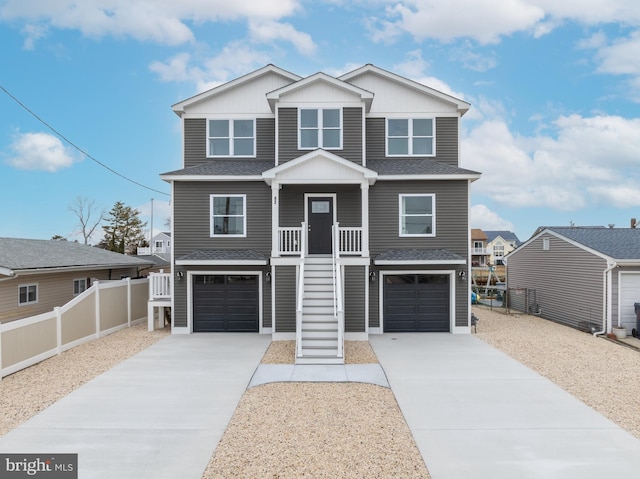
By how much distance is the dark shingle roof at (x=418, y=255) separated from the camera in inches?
500

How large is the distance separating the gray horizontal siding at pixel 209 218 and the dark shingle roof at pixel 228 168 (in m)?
0.39

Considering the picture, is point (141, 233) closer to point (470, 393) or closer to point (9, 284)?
point (9, 284)

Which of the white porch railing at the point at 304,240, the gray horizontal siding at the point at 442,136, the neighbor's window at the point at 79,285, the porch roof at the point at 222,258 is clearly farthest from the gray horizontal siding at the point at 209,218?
the neighbor's window at the point at 79,285

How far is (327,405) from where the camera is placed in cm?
694

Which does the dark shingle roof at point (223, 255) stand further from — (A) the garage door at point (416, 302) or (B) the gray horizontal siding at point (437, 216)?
(A) the garage door at point (416, 302)

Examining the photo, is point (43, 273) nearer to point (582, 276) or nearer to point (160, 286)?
point (160, 286)

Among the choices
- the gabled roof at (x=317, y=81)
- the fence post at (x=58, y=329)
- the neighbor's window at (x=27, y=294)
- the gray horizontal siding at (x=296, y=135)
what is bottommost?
the fence post at (x=58, y=329)

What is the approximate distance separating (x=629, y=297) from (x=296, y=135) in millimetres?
12772

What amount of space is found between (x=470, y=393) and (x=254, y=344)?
21.2 feet

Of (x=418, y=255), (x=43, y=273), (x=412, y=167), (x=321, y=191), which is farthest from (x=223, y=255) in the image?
(x=412, y=167)

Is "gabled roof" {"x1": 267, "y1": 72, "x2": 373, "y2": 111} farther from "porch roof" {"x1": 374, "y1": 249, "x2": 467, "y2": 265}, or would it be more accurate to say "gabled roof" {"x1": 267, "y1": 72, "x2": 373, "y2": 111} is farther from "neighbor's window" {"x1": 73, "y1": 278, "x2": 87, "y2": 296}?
"neighbor's window" {"x1": 73, "y1": 278, "x2": 87, "y2": 296}

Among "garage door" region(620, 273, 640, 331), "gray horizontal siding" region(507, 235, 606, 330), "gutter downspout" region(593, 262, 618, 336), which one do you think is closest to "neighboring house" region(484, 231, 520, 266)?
"gray horizontal siding" region(507, 235, 606, 330)

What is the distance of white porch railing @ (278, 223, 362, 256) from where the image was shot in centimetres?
1262

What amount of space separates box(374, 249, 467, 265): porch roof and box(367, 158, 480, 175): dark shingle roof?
8.78ft
